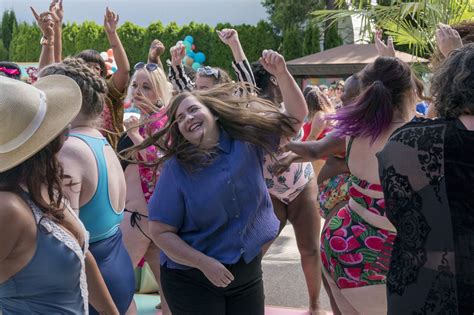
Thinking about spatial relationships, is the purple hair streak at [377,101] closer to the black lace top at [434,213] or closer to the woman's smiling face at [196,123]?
the woman's smiling face at [196,123]

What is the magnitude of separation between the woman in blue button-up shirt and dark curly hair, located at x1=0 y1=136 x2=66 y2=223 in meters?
0.78

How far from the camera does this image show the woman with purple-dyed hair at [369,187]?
3.08 meters

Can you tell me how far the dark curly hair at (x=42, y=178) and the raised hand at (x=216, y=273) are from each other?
2.58 feet

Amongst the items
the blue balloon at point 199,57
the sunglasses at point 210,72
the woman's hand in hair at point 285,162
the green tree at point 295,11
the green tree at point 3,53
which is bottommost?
the green tree at point 3,53

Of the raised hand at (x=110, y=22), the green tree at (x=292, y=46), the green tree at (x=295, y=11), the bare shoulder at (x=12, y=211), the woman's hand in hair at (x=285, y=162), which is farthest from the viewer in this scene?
the green tree at (x=295, y=11)

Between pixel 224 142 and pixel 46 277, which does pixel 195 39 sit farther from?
pixel 46 277

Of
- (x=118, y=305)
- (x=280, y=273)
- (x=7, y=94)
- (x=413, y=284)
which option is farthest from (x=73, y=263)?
(x=280, y=273)

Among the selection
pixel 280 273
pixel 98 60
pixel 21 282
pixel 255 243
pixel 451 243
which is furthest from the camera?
pixel 280 273

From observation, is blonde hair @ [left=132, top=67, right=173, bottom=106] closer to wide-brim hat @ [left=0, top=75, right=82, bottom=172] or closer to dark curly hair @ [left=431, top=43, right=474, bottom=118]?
wide-brim hat @ [left=0, top=75, right=82, bottom=172]

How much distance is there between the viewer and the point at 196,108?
9.75 feet

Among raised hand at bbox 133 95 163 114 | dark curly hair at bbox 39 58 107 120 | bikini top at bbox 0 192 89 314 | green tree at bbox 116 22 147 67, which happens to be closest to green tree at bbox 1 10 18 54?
green tree at bbox 116 22 147 67

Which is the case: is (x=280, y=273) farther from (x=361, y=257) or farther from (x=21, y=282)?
(x=21, y=282)

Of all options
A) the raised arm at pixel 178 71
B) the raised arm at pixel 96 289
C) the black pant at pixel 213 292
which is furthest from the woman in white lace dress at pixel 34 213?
the raised arm at pixel 178 71

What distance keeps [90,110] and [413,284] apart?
1634 mm
